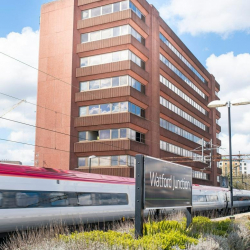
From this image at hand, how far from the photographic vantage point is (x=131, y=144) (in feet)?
145

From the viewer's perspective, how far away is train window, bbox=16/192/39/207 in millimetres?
15023

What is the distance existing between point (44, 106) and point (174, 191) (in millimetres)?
37718

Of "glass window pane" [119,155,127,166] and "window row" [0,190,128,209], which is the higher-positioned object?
"glass window pane" [119,155,127,166]

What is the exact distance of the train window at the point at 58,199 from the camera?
16.6 metres

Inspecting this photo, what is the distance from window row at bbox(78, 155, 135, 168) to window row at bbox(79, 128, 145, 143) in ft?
7.16

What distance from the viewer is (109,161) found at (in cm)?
4484

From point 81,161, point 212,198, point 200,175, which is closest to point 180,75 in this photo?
point 200,175

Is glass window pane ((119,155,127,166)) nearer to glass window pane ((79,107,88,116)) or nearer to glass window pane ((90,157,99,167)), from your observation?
glass window pane ((90,157,99,167))

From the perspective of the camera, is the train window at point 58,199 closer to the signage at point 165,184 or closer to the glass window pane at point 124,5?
the signage at point 165,184

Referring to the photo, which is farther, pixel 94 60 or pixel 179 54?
pixel 179 54

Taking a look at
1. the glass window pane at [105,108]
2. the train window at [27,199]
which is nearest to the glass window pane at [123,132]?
the glass window pane at [105,108]

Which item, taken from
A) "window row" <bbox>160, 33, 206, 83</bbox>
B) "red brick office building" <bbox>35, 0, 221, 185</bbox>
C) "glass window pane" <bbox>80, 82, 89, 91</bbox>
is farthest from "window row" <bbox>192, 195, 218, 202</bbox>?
"window row" <bbox>160, 33, 206, 83</bbox>

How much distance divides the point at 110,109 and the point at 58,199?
28.7m

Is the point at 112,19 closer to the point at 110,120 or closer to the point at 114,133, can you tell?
the point at 110,120
